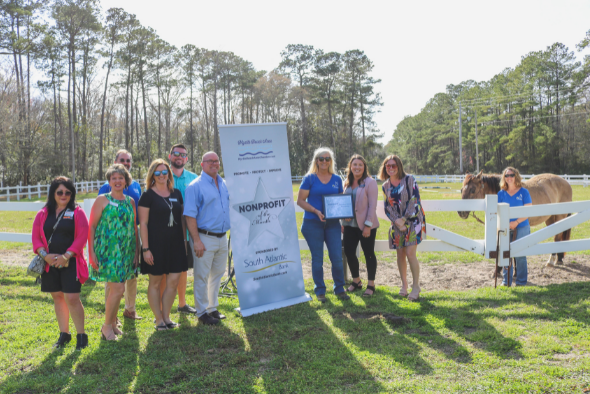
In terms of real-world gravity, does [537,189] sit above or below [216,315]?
above

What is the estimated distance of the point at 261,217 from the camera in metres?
5.07

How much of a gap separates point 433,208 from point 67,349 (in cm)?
497

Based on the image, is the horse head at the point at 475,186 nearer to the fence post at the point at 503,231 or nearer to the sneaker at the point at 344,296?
the fence post at the point at 503,231

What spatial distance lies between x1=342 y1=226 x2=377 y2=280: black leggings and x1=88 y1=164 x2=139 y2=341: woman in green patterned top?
9.20 ft

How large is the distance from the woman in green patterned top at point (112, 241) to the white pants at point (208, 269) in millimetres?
760

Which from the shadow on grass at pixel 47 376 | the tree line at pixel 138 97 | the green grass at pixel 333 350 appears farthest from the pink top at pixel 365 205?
the tree line at pixel 138 97

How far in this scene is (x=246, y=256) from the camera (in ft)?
16.3

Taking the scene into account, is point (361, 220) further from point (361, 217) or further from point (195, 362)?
point (195, 362)

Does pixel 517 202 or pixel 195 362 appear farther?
pixel 517 202

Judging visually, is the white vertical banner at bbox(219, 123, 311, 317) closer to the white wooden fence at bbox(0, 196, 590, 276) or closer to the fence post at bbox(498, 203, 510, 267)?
the white wooden fence at bbox(0, 196, 590, 276)

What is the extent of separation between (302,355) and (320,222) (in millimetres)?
2035

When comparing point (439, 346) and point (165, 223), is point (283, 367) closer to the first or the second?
point (439, 346)

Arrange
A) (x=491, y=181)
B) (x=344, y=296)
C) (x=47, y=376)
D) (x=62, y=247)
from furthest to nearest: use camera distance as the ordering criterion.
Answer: (x=491, y=181) < (x=344, y=296) < (x=62, y=247) < (x=47, y=376)

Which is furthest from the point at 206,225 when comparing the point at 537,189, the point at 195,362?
the point at 537,189
